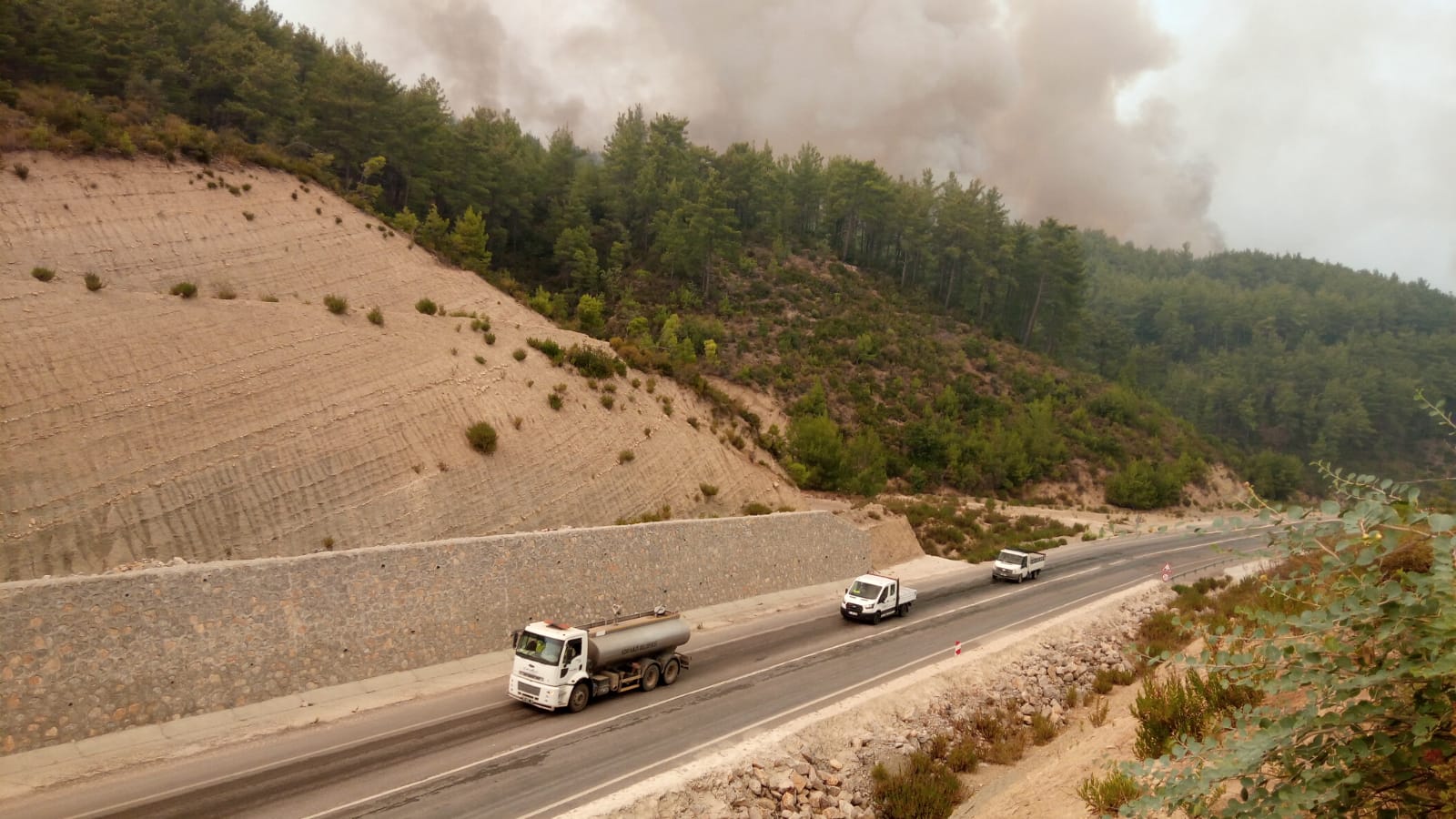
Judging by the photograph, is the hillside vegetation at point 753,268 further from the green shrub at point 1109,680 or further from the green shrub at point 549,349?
the green shrub at point 1109,680

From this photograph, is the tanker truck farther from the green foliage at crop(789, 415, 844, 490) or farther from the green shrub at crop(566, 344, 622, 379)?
the green foliage at crop(789, 415, 844, 490)

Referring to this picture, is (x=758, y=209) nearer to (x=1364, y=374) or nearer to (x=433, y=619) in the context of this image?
(x=433, y=619)

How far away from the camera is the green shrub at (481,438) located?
30219 mm

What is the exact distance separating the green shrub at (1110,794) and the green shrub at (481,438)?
2452 centimetres

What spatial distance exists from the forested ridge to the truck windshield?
82.8 feet

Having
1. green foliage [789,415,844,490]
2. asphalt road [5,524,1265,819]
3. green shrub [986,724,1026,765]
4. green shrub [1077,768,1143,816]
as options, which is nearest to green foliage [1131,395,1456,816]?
asphalt road [5,524,1265,819]

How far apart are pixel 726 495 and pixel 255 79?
1634 inches

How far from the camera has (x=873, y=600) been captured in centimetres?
2927

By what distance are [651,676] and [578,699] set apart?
245cm

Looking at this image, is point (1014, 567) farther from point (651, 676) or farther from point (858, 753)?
point (651, 676)

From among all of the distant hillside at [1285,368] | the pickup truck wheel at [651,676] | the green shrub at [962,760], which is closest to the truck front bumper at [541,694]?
the pickup truck wheel at [651,676]

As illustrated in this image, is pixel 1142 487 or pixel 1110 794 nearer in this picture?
pixel 1110 794

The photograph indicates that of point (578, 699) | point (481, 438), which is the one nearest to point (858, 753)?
point (578, 699)

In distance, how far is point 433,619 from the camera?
20.7m
